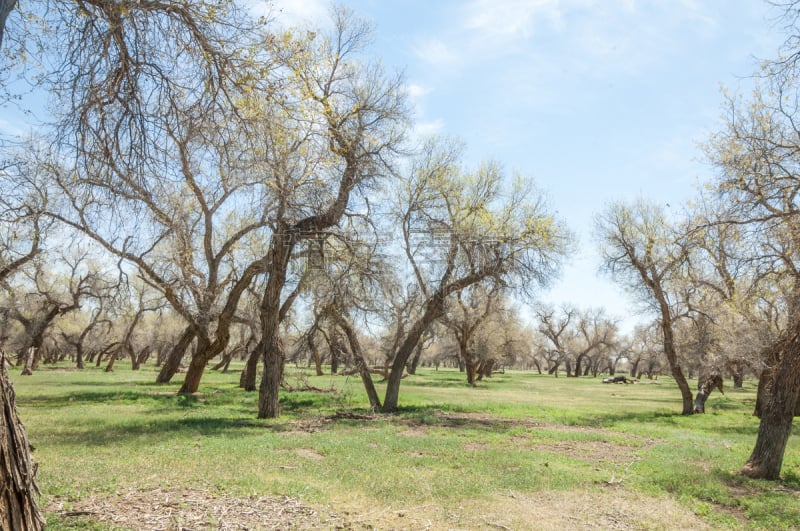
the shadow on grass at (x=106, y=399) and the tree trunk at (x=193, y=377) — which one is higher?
the tree trunk at (x=193, y=377)

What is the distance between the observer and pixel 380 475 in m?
8.43

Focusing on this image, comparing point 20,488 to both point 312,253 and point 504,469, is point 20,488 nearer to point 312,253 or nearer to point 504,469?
point 504,469

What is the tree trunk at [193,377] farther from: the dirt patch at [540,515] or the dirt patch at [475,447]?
the dirt patch at [540,515]

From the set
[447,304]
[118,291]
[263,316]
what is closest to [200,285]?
[118,291]

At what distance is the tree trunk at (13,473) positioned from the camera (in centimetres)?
371

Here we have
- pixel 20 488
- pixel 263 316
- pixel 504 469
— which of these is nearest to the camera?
pixel 20 488

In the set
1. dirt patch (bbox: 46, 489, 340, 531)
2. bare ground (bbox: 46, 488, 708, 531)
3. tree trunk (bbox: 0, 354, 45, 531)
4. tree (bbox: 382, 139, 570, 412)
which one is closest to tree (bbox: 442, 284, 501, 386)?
tree (bbox: 382, 139, 570, 412)

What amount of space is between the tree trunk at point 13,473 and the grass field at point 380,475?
1749 mm

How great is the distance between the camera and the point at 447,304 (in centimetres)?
1922

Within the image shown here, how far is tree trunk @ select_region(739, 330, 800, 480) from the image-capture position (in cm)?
920

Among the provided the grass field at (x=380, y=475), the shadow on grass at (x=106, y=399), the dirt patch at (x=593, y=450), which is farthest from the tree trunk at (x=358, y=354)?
the dirt patch at (x=593, y=450)

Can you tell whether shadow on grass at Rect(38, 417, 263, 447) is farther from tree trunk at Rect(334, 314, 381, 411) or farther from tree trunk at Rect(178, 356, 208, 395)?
tree trunk at Rect(178, 356, 208, 395)

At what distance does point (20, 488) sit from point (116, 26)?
4.35 m

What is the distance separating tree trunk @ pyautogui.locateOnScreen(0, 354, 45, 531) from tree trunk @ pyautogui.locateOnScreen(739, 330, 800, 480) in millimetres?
10724
